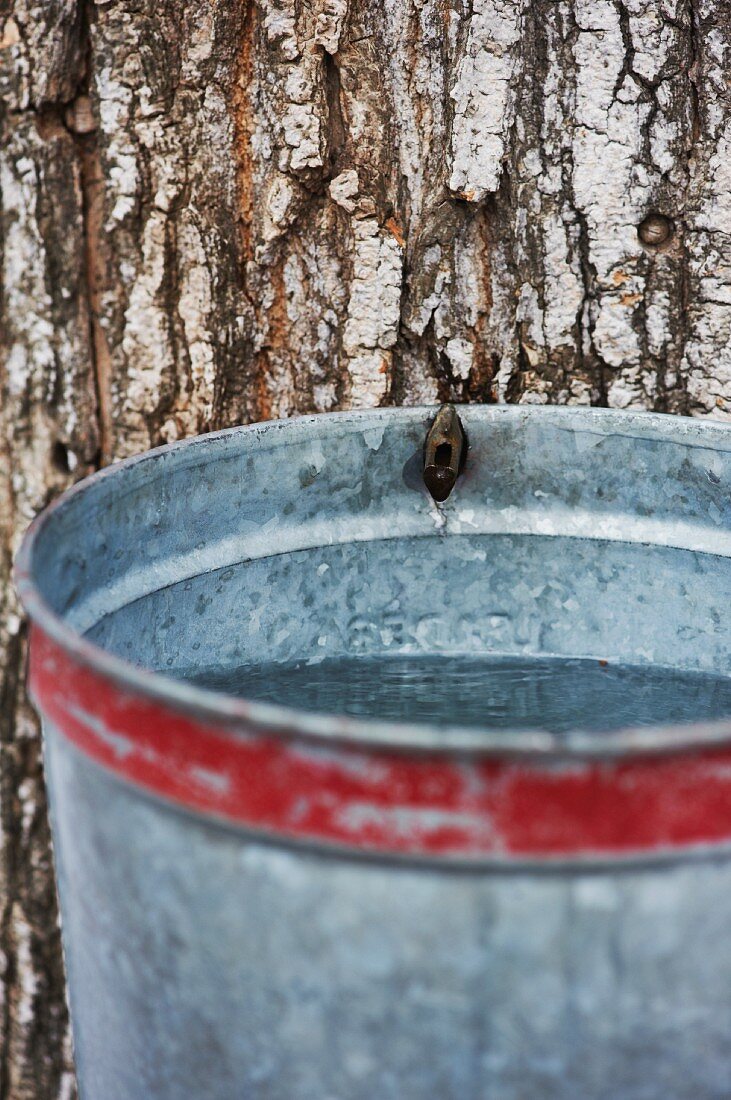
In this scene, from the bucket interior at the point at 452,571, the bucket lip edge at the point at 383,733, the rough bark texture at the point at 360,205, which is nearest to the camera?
the bucket lip edge at the point at 383,733

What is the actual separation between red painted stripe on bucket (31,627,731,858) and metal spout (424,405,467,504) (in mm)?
591

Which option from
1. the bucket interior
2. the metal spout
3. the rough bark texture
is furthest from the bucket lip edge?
the rough bark texture

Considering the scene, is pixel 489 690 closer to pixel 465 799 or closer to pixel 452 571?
pixel 452 571

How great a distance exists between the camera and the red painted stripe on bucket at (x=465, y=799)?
553 millimetres

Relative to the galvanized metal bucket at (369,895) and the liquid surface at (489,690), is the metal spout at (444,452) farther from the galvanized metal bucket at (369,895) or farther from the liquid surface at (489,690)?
the galvanized metal bucket at (369,895)

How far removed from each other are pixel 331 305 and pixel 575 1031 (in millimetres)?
890

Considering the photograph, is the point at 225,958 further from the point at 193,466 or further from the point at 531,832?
the point at 193,466

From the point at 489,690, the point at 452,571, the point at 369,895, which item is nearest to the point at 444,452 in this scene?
the point at 452,571

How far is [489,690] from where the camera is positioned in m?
1.16

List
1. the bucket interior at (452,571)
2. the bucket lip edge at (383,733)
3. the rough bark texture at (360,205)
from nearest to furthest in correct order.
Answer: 1. the bucket lip edge at (383,733)
2. the bucket interior at (452,571)
3. the rough bark texture at (360,205)

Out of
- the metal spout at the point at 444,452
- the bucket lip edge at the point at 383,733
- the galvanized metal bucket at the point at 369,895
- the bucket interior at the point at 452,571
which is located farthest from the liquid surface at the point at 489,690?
the bucket lip edge at the point at 383,733

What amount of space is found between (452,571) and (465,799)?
0.68 metres

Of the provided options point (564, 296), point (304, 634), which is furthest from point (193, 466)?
point (564, 296)

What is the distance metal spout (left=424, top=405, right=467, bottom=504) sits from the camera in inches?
44.6
